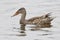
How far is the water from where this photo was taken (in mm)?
13234

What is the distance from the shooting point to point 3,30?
1423 centimetres

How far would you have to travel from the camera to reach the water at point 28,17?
521 inches

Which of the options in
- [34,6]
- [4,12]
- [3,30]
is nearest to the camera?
[3,30]

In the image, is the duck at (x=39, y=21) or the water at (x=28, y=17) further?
the duck at (x=39, y=21)

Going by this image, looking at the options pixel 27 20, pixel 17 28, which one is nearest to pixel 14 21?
pixel 27 20

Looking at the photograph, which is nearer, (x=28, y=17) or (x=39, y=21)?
(x=39, y=21)

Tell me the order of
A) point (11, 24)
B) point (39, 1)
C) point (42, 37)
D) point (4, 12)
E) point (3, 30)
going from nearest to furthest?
point (42, 37)
point (3, 30)
point (11, 24)
point (4, 12)
point (39, 1)

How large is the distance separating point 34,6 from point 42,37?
7.72 metres

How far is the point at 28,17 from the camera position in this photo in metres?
17.4

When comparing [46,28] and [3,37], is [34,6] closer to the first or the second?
[46,28]

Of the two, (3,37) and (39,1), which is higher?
(39,1)

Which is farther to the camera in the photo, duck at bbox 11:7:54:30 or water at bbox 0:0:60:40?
duck at bbox 11:7:54:30

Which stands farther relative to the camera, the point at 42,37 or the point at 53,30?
the point at 53,30

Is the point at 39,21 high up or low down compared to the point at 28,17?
down
